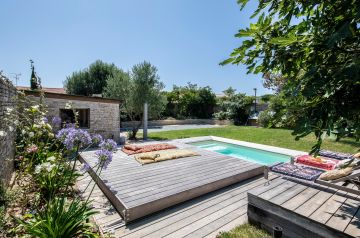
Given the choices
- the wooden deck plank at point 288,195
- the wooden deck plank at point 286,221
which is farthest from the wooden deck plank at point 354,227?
the wooden deck plank at point 288,195

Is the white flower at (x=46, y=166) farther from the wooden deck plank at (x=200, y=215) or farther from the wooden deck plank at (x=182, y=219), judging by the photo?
the wooden deck plank at (x=200, y=215)

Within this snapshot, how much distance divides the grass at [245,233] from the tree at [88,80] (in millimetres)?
24186

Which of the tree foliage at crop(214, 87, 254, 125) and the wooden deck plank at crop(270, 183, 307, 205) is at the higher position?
the tree foliage at crop(214, 87, 254, 125)

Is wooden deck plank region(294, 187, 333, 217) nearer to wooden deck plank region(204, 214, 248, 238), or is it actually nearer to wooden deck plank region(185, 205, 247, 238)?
wooden deck plank region(204, 214, 248, 238)

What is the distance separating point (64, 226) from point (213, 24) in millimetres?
12732

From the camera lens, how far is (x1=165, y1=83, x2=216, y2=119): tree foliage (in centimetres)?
2789

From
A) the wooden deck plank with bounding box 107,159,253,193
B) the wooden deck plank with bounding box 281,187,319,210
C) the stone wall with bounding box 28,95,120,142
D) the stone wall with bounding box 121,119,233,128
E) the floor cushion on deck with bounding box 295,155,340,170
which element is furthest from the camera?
the stone wall with bounding box 121,119,233,128

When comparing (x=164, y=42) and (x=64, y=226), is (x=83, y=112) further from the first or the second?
(x=64, y=226)

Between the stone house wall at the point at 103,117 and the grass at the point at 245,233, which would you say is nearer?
the grass at the point at 245,233

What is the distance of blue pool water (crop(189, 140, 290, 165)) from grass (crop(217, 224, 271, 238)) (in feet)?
21.8

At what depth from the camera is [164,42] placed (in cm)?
1612

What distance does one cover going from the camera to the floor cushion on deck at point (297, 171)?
5.72 meters

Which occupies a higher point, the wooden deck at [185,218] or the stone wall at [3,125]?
the stone wall at [3,125]

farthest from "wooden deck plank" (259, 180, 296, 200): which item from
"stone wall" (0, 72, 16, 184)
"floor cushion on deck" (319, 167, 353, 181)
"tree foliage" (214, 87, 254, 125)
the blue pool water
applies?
"tree foliage" (214, 87, 254, 125)
